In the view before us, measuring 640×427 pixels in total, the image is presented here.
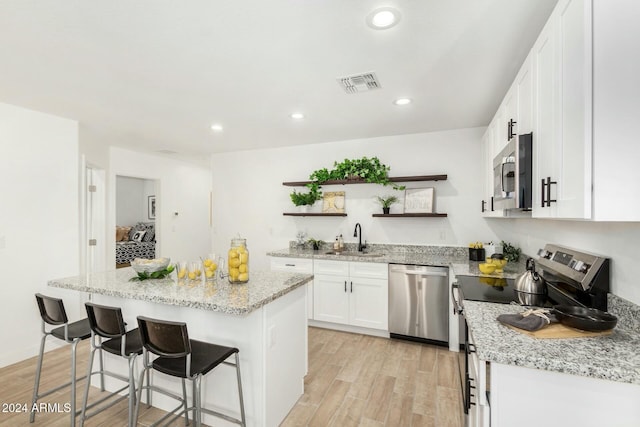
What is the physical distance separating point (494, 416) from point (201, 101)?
2997 millimetres

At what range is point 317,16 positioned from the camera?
1.62m

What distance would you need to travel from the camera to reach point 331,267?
3770 mm

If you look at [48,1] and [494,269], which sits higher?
[48,1]

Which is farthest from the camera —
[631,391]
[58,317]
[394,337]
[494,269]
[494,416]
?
[394,337]

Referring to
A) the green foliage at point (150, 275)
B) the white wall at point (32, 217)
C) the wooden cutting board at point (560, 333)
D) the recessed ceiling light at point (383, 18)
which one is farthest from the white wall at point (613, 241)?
the white wall at point (32, 217)

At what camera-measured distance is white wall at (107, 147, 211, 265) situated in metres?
4.86

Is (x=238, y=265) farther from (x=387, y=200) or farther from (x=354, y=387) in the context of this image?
(x=387, y=200)

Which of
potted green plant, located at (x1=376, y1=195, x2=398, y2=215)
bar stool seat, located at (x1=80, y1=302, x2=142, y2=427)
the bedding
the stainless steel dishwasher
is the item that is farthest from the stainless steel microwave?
the bedding

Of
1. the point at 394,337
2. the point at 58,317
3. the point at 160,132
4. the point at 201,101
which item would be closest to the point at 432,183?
the point at 394,337

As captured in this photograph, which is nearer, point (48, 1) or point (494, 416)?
point (494, 416)

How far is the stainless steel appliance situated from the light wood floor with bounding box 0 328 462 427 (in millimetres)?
555

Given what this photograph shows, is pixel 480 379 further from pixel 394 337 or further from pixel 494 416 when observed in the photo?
pixel 394 337

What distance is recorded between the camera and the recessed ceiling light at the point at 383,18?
1.56 m

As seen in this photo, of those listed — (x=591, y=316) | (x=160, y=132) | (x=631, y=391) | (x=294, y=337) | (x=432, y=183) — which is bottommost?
(x=294, y=337)
